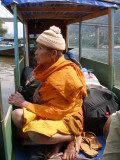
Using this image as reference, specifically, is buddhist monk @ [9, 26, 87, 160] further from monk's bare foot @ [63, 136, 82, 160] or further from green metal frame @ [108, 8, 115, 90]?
green metal frame @ [108, 8, 115, 90]

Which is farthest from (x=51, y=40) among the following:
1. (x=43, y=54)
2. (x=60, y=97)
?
(x=60, y=97)

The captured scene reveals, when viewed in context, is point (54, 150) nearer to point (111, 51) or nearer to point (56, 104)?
point (56, 104)

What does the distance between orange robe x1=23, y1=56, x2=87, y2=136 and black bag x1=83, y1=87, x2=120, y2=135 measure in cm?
55

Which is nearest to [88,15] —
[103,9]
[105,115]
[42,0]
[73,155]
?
[103,9]

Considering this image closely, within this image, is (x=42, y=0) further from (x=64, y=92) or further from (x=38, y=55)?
(x=64, y=92)

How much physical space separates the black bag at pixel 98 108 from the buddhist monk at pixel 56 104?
1.75 ft

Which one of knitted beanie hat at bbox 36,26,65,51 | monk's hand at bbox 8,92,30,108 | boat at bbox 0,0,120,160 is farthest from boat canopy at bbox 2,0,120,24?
monk's hand at bbox 8,92,30,108

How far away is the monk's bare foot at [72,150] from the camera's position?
240 centimetres

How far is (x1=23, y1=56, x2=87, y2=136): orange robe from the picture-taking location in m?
2.36

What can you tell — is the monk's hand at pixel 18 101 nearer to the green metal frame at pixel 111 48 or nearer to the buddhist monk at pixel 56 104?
the buddhist monk at pixel 56 104

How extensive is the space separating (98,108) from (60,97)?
897 millimetres

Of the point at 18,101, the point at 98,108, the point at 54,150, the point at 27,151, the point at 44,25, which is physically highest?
the point at 44,25

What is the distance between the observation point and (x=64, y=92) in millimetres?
2359

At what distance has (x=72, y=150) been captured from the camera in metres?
2.47
